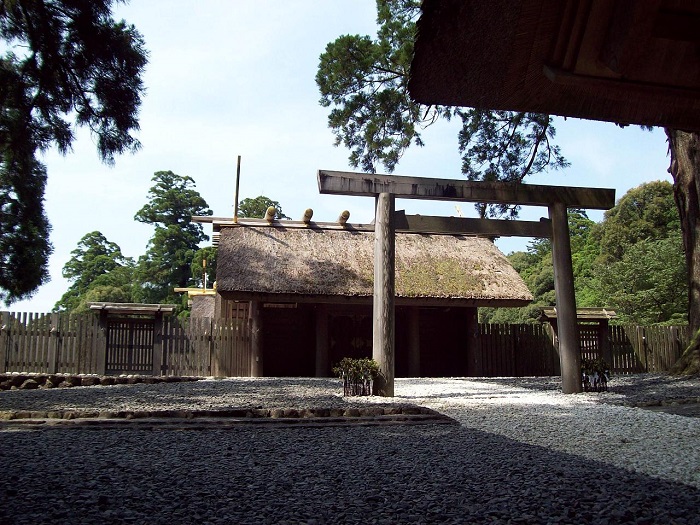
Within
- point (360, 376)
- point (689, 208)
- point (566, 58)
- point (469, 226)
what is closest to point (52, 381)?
point (360, 376)

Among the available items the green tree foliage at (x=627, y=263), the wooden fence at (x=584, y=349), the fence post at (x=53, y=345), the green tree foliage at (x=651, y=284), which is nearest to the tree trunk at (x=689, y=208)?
the wooden fence at (x=584, y=349)

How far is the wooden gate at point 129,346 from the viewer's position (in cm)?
1460

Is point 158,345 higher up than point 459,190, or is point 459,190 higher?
point 459,190

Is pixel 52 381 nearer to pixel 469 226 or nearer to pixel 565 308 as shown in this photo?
pixel 469 226

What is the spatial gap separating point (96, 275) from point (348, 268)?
91.4ft

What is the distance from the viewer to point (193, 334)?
14.7 m

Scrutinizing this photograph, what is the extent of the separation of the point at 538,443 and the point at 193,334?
11291 mm

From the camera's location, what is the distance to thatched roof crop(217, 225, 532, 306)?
1478cm

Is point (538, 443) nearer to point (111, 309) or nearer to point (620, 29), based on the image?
point (620, 29)

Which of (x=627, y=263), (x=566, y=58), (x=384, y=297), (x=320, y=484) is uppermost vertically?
(x=627, y=263)

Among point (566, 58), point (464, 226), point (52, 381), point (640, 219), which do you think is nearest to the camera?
point (566, 58)

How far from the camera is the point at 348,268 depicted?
1591 cm

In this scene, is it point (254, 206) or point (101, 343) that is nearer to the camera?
point (101, 343)

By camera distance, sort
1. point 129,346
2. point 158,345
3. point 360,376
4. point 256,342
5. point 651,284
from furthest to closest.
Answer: point 651,284, point 129,346, point 158,345, point 256,342, point 360,376
